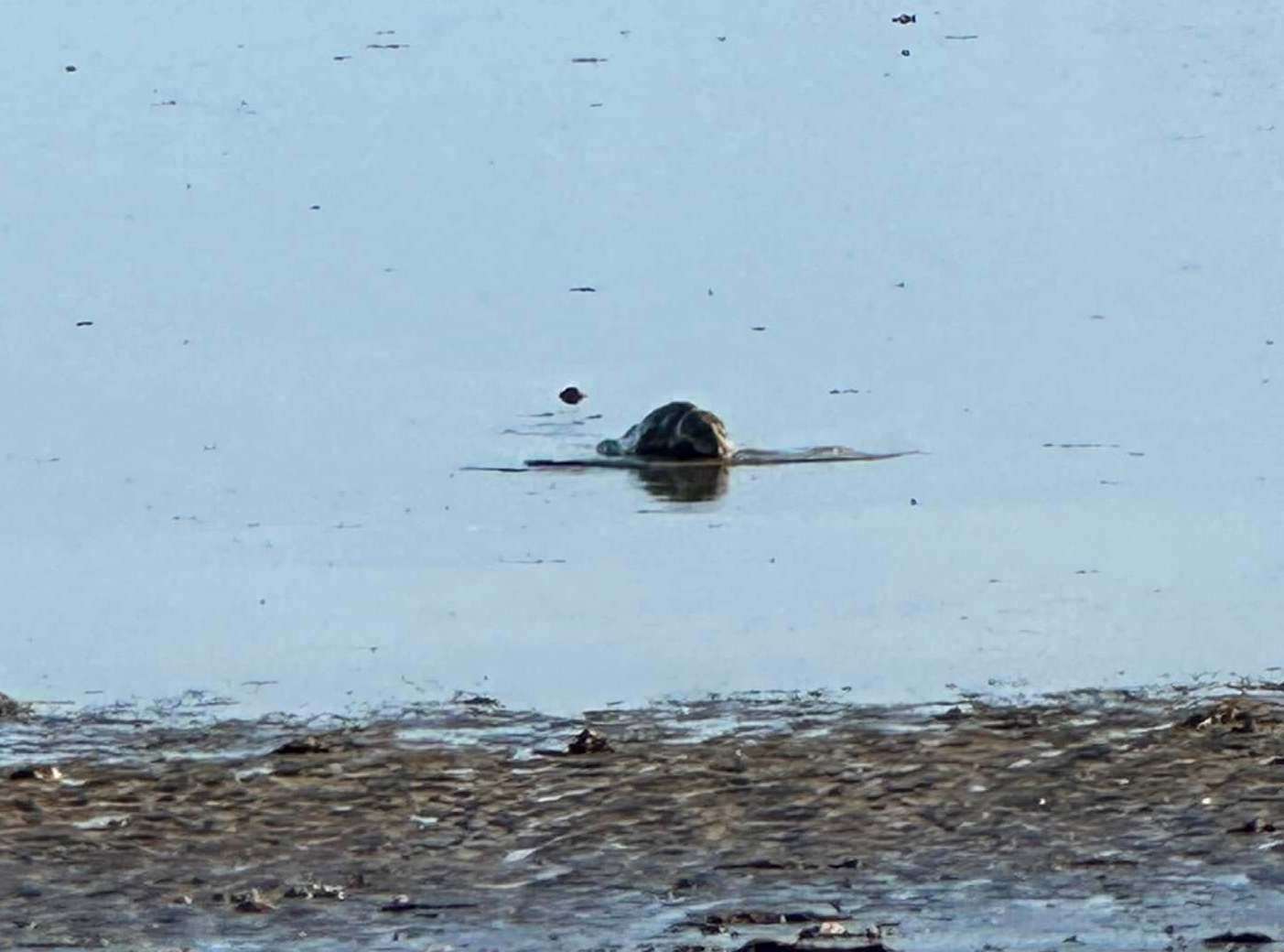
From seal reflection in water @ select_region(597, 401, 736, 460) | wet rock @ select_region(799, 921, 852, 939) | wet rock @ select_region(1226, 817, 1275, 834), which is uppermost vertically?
seal reflection in water @ select_region(597, 401, 736, 460)

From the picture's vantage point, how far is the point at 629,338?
67.4 feet

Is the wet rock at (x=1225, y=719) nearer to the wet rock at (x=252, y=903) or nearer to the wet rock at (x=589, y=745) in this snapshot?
the wet rock at (x=589, y=745)

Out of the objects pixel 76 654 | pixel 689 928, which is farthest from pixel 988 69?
pixel 689 928

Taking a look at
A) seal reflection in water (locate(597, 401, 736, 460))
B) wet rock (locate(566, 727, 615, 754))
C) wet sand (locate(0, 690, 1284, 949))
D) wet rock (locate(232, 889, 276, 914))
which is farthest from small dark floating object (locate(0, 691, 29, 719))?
seal reflection in water (locate(597, 401, 736, 460))

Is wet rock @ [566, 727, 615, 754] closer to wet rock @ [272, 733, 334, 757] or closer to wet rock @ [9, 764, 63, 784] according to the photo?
wet rock @ [272, 733, 334, 757]

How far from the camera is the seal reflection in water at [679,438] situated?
17234 mm

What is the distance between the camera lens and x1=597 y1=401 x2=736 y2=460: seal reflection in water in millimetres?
17234

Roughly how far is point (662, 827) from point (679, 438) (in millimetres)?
6495

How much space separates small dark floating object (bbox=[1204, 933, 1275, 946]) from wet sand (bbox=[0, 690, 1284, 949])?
56 mm

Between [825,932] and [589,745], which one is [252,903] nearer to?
[825,932]

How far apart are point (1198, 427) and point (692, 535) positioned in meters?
3.20

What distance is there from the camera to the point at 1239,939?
9.45 meters

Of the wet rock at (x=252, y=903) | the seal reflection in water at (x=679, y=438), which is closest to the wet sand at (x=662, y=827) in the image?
the wet rock at (x=252, y=903)

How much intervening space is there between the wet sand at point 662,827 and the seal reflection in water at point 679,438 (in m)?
4.58
